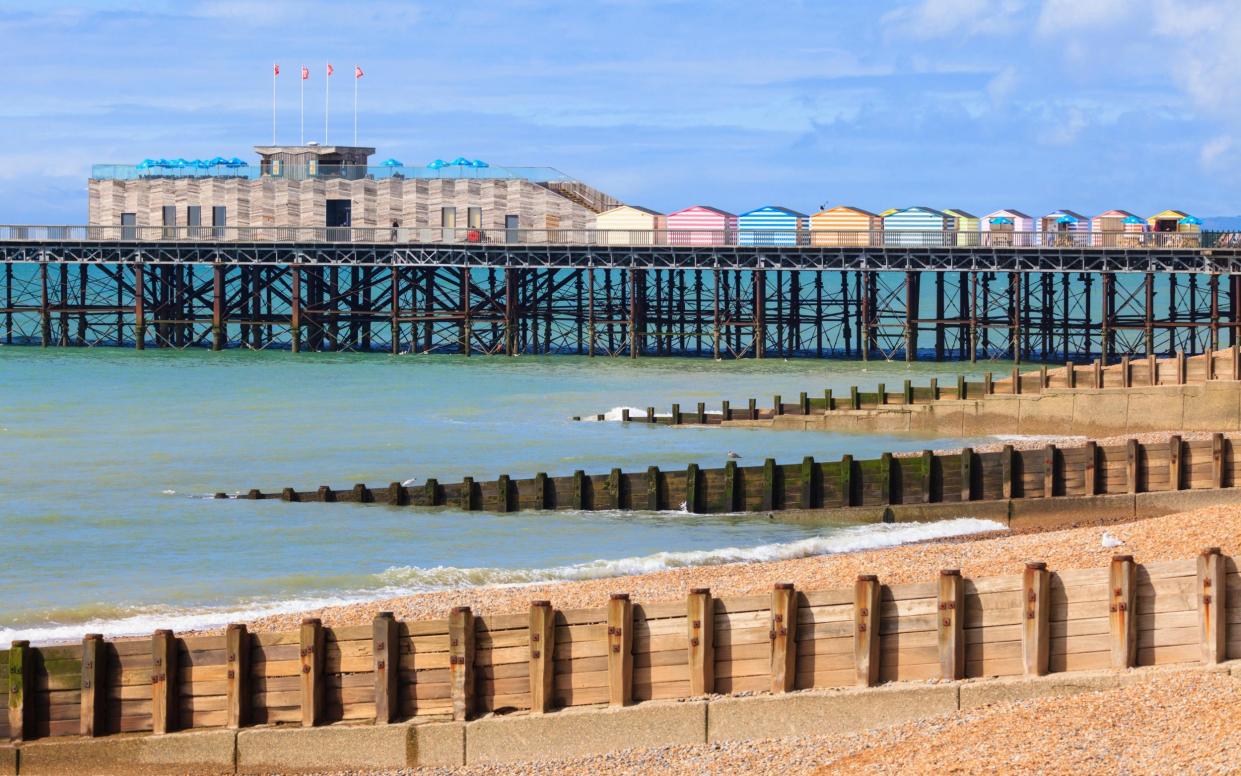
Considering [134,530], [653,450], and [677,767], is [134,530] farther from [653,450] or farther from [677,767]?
[677,767]

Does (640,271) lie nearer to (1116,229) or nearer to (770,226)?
(770,226)

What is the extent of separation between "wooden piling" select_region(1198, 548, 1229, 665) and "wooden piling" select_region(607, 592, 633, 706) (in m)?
4.13

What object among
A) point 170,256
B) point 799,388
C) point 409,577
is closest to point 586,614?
point 409,577

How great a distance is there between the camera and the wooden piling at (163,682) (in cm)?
1323

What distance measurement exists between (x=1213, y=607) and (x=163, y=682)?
7710 mm

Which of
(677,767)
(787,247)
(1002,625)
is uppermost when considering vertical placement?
(787,247)

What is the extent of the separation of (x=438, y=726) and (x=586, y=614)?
1366mm

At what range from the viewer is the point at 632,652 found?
13.1 m

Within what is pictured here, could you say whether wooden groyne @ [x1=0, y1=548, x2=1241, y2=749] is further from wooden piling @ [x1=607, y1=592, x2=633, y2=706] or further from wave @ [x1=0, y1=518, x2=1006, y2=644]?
wave @ [x1=0, y1=518, x2=1006, y2=644]

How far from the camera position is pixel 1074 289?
17950cm

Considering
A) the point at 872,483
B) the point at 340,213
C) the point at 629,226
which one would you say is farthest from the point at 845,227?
the point at 872,483

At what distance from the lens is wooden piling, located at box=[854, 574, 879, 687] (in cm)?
1292

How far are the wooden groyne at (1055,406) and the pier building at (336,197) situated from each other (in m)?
30.7

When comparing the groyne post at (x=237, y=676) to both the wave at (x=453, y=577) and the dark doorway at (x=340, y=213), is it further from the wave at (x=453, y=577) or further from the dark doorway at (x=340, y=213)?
the dark doorway at (x=340, y=213)
